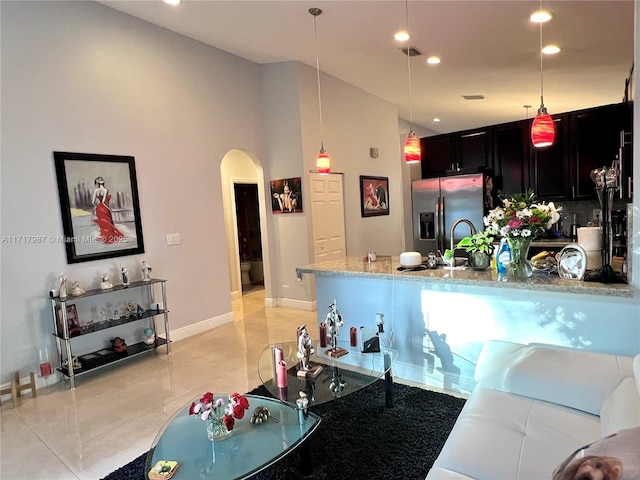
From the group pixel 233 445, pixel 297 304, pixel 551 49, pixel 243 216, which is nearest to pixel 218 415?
pixel 233 445

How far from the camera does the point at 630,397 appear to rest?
5.10ft

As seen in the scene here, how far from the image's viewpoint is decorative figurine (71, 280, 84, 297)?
11.5ft

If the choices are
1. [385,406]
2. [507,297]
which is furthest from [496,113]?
[385,406]

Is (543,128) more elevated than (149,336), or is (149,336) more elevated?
(543,128)

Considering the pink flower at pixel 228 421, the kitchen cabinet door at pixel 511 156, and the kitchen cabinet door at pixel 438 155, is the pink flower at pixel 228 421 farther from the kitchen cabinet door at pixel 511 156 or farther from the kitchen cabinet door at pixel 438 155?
the kitchen cabinet door at pixel 438 155

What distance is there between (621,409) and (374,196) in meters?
5.47

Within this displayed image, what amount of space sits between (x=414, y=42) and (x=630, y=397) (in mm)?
4053

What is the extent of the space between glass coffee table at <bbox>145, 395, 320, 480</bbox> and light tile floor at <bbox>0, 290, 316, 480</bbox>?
0.69 metres

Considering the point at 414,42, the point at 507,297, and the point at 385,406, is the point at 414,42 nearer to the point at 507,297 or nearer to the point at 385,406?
the point at 507,297

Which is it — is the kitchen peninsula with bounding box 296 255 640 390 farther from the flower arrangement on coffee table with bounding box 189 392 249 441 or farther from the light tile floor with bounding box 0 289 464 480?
the flower arrangement on coffee table with bounding box 189 392 249 441

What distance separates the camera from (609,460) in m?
0.92

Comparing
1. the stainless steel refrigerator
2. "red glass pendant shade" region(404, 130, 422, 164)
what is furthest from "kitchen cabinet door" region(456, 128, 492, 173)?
"red glass pendant shade" region(404, 130, 422, 164)

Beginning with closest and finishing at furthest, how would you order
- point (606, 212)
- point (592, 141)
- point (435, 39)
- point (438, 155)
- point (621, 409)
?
point (621, 409)
point (606, 212)
point (435, 39)
point (592, 141)
point (438, 155)

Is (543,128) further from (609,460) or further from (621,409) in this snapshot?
(609,460)
